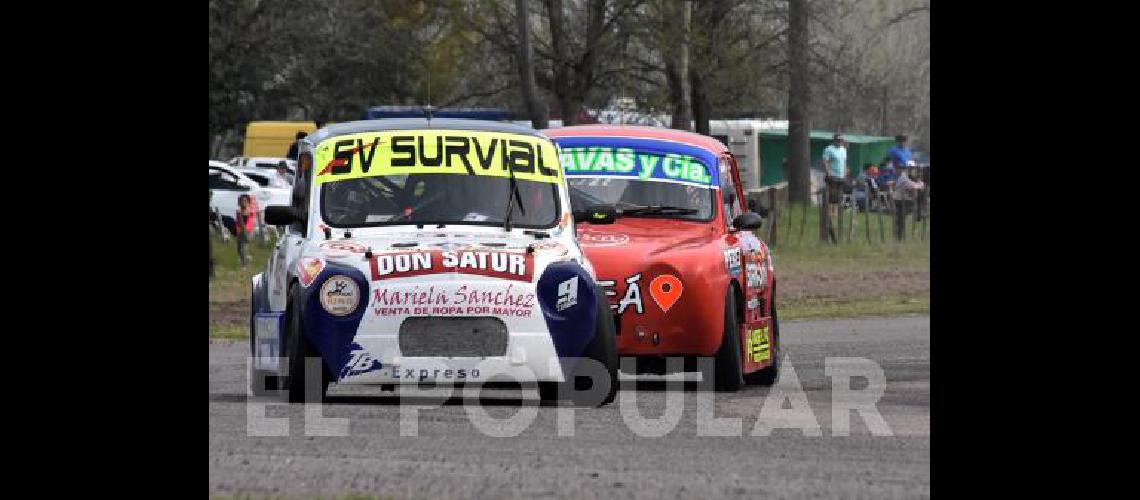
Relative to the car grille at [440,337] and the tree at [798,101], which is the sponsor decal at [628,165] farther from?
the tree at [798,101]

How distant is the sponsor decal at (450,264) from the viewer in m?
12.1

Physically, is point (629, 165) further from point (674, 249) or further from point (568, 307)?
point (568, 307)

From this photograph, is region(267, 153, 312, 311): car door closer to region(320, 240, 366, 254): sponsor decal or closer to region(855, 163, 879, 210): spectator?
region(320, 240, 366, 254): sponsor decal

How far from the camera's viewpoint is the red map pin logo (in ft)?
46.0

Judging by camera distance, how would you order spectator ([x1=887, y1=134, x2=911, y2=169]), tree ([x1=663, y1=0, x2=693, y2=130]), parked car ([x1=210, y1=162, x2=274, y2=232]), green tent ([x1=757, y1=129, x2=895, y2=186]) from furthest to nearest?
green tent ([x1=757, y1=129, x2=895, y2=186])
spectator ([x1=887, y1=134, x2=911, y2=169])
tree ([x1=663, y1=0, x2=693, y2=130])
parked car ([x1=210, y1=162, x2=274, y2=232])

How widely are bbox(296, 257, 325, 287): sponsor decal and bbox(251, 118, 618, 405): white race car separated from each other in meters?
0.01

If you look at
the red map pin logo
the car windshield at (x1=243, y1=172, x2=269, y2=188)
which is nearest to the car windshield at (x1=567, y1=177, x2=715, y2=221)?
the red map pin logo

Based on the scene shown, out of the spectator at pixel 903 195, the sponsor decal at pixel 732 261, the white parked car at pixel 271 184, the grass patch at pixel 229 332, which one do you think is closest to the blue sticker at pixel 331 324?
the sponsor decal at pixel 732 261
